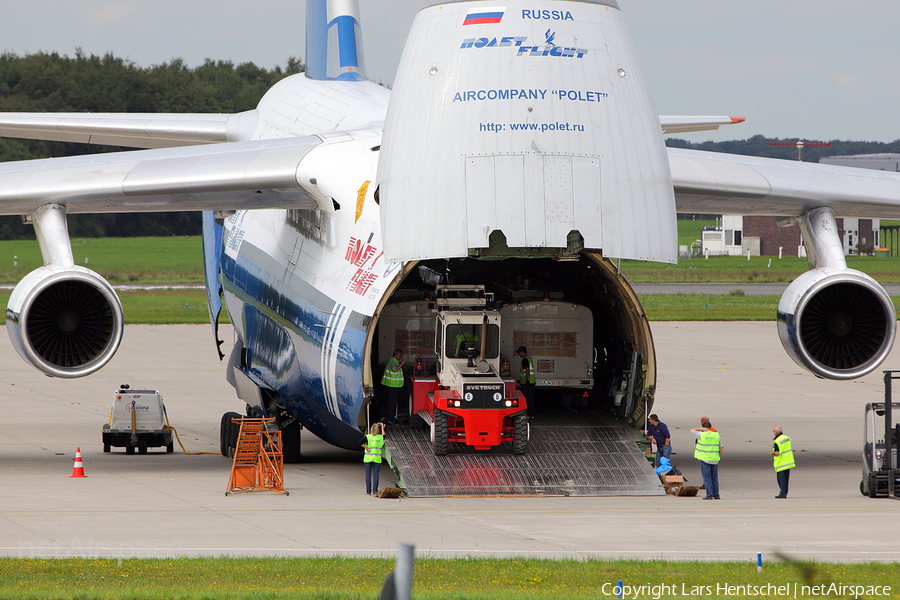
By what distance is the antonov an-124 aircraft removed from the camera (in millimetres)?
14938

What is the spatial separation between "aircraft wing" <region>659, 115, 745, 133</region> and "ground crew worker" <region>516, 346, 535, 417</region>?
7760 millimetres

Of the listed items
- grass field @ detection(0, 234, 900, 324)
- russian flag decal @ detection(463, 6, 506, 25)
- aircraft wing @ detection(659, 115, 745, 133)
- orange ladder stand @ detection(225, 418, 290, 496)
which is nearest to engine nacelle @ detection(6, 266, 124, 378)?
orange ladder stand @ detection(225, 418, 290, 496)

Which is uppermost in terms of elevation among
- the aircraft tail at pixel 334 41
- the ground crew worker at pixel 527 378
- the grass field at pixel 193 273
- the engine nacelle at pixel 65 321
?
the aircraft tail at pixel 334 41

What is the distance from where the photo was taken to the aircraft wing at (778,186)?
19.1 meters

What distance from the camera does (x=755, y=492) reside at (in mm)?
17891

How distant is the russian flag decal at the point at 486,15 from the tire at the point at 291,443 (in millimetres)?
8466

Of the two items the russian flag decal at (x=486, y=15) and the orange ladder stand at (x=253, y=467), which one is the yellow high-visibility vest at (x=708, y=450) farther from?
the russian flag decal at (x=486, y=15)

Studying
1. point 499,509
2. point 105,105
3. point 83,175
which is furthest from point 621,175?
point 105,105

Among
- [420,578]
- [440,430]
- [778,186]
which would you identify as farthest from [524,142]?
[778,186]

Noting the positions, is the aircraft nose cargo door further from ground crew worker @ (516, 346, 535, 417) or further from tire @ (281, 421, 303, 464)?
tire @ (281, 421, 303, 464)

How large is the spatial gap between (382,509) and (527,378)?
431 centimetres

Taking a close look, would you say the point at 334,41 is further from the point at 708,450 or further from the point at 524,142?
the point at 708,450

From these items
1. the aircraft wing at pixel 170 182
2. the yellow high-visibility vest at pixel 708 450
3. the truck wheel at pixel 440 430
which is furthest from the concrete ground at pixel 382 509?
the aircraft wing at pixel 170 182

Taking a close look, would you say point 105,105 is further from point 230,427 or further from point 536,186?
point 536,186
